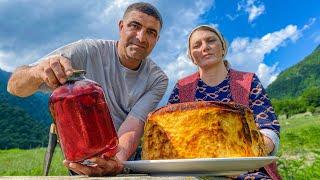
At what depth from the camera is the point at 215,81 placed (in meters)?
3.75

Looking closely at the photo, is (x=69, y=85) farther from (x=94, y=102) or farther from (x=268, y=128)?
(x=268, y=128)

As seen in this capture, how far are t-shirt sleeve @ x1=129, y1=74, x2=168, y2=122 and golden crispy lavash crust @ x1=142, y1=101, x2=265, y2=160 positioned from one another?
3.35ft

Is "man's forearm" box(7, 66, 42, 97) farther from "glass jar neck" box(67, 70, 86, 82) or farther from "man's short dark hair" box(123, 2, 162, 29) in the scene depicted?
"man's short dark hair" box(123, 2, 162, 29)

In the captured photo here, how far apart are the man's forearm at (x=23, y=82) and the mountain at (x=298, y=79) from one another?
103149mm

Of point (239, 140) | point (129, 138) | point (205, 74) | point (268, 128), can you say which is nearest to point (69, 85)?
point (239, 140)

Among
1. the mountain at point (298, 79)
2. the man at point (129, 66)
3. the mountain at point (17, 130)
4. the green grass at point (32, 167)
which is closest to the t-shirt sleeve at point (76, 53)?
the man at point (129, 66)

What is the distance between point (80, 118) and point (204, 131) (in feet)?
1.88

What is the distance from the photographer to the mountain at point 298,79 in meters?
108

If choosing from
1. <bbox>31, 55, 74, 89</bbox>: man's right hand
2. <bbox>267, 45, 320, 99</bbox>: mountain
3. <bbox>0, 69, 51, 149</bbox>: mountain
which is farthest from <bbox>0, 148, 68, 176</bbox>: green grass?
<bbox>267, 45, 320, 99</bbox>: mountain

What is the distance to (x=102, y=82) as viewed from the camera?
146 inches

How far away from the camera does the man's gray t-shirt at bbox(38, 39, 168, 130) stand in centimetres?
367

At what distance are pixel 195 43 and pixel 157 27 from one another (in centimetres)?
30

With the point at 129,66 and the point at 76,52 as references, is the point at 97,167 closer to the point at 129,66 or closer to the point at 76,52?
the point at 76,52

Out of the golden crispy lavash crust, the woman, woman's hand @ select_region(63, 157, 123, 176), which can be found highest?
the woman
